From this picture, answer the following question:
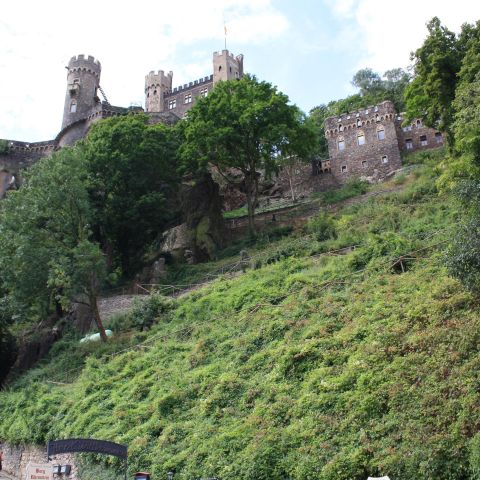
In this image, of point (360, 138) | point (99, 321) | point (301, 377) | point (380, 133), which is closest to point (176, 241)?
point (99, 321)

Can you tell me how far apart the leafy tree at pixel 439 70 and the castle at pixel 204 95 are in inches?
648

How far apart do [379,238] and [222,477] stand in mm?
11622

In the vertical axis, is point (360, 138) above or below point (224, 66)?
below

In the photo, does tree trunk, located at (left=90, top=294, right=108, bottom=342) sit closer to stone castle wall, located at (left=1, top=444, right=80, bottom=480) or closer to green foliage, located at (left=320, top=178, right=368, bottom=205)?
stone castle wall, located at (left=1, top=444, right=80, bottom=480)

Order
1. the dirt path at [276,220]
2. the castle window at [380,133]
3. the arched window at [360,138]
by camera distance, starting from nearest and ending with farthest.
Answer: the dirt path at [276,220] < the castle window at [380,133] < the arched window at [360,138]

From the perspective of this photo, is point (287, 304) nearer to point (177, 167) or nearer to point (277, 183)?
point (177, 167)

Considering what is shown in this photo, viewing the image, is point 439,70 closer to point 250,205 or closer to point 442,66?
point 442,66

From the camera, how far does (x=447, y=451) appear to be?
1027 cm

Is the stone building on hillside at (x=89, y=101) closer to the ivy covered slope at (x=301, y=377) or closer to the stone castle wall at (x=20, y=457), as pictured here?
the ivy covered slope at (x=301, y=377)

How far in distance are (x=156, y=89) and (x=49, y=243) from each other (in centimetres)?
4167

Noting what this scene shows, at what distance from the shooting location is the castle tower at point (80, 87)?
5784cm

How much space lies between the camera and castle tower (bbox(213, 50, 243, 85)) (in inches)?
2373

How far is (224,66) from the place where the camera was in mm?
60500

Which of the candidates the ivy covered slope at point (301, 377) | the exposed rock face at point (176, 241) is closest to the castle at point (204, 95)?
the exposed rock face at point (176, 241)
